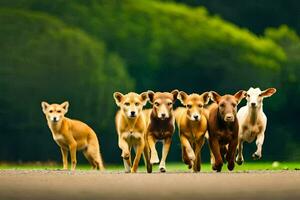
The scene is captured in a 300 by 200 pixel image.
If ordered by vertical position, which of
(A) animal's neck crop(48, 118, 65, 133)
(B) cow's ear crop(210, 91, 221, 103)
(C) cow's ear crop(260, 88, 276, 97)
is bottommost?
(A) animal's neck crop(48, 118, 65, 133)

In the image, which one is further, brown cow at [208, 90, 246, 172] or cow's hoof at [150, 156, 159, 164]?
brown cow at [208, 90, 246, 172]

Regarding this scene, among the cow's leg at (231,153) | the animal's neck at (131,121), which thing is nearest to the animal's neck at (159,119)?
the animal's neck at (131,121)

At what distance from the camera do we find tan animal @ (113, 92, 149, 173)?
16.1 metres

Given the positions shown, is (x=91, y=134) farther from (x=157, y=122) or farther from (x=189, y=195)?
(x=189, y=195)

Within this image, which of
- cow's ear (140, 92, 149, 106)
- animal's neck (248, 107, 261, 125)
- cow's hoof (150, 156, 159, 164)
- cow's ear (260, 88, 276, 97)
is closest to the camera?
cow's hoof (150, 156, 159, 164)

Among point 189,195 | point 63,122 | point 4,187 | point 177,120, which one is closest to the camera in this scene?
point 189,195

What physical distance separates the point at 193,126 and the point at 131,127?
1.06m

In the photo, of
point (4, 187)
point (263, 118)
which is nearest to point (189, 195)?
point (4, 187)

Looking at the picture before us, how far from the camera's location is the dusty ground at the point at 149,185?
41.0ft

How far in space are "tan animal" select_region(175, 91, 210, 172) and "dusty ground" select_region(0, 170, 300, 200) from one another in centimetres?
49

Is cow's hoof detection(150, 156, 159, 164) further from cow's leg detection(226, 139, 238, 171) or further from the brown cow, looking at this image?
cow's leg detection(226, 139, 238, 171)

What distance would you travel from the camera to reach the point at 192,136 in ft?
53.3

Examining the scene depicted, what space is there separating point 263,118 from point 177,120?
2.33 metres

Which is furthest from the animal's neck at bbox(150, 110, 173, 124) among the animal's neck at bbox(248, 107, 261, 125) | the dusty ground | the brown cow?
the animal's neck at bbox(248, 107, 261, 125)
